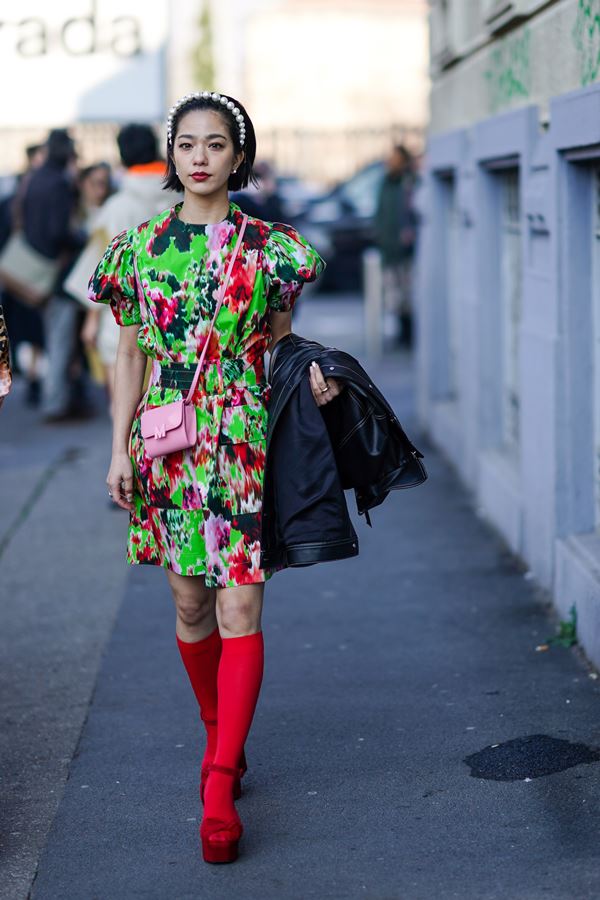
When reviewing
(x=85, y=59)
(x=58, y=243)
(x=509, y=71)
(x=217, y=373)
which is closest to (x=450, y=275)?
(x=58, y=243)

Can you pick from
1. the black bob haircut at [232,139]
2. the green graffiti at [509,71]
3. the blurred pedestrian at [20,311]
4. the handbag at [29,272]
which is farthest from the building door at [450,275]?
the black bob haircut at [232,139]

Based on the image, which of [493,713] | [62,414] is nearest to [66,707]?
[493,713]

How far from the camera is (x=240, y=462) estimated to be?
423cm

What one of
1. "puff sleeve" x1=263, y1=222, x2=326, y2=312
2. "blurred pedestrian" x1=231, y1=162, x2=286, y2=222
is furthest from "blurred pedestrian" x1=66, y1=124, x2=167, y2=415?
"puff sleeve" x1=263, y1=222, x2=326, y2=312

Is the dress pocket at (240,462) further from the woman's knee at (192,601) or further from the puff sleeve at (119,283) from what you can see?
the puff sleeve at (119,283)

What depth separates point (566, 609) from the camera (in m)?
6.26

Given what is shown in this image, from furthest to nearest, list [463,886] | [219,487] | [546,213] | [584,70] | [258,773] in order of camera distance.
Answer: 1. [546,213]
2. [584,70]
3. [258,773]
4. [219,487]
5. [463,886]

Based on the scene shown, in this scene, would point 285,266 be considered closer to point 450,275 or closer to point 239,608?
point 239,608

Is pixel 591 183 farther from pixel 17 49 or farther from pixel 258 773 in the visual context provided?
pixel 17 49

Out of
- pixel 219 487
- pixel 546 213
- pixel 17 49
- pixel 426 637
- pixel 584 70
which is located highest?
pixel 17 49

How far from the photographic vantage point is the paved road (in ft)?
13.4

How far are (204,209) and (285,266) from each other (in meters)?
0.26

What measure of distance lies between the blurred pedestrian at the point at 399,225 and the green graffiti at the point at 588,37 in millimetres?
11006

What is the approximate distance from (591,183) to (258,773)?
9.05 feet
